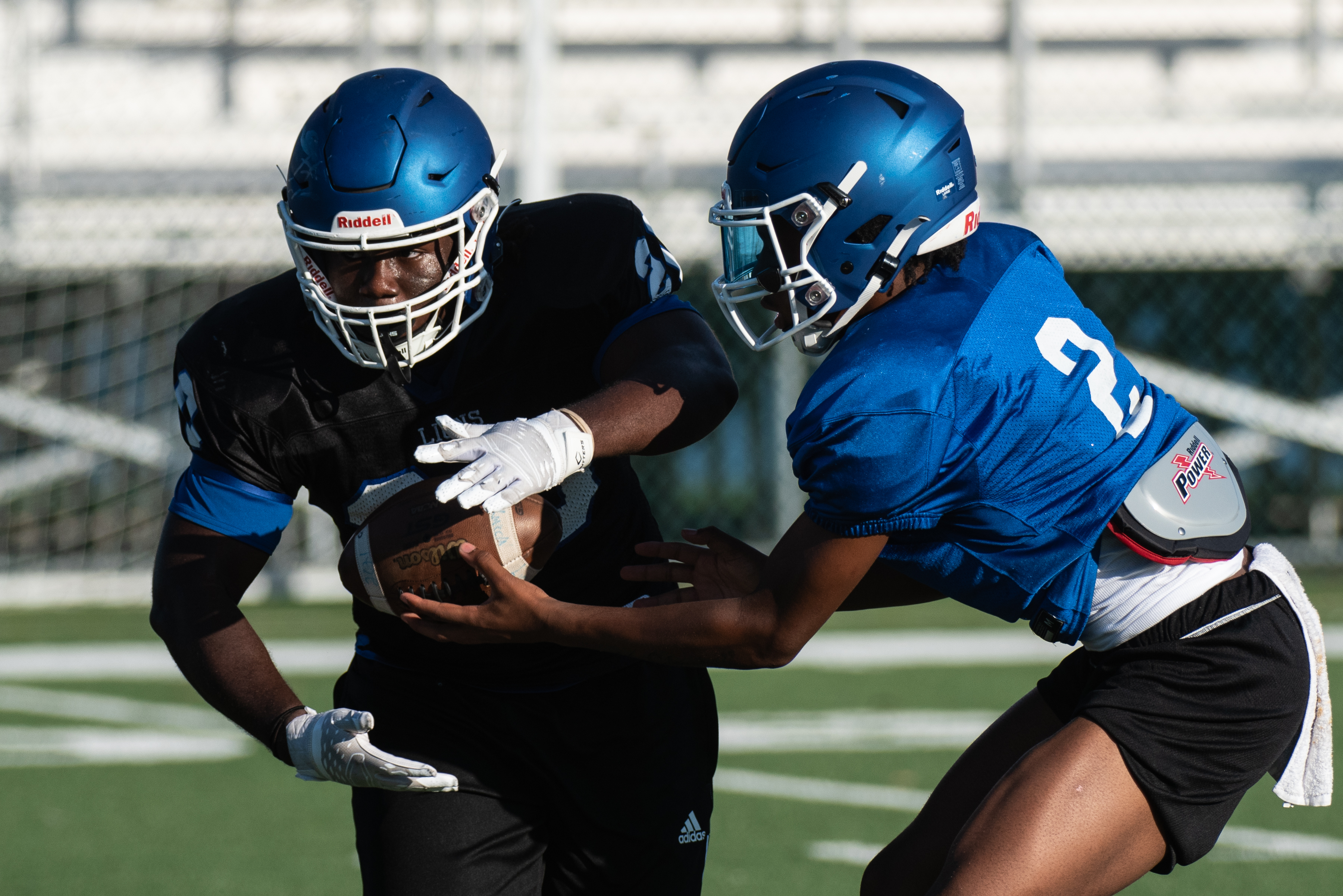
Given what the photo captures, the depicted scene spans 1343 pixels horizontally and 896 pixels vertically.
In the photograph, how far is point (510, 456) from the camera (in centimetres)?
217

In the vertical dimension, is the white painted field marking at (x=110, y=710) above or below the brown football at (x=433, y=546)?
below

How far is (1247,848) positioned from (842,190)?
8.81ft

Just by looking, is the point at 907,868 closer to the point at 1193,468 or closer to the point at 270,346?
the point at 1193,468

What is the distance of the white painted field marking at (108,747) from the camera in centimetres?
512

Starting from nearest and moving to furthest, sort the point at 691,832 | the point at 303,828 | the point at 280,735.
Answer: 1. the point at 280,735
2. the point at 691,832
3. the point at 303,828

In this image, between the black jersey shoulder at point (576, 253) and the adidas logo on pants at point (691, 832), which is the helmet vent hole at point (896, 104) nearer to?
the black jersey shoulder at point (576, 253)

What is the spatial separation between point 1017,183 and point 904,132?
6.99 m

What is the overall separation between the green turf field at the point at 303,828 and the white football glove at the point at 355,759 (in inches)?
56.0

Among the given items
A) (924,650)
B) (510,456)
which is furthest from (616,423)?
(924,650)

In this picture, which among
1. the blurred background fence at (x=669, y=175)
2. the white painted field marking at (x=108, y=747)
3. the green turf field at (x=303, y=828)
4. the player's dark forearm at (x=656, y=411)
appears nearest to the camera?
the player's dark forearm at (x=656, y=411)

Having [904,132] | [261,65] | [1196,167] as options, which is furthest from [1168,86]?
[904,132]

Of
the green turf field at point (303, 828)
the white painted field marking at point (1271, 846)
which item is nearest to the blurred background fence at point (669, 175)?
the green turf field at point (303, 828)

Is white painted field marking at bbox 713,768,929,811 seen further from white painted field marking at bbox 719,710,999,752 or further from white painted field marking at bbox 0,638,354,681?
white painted field marking at bbox 0,638,354,681

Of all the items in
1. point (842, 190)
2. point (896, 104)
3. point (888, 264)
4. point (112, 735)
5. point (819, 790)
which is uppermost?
point (896, 104)
